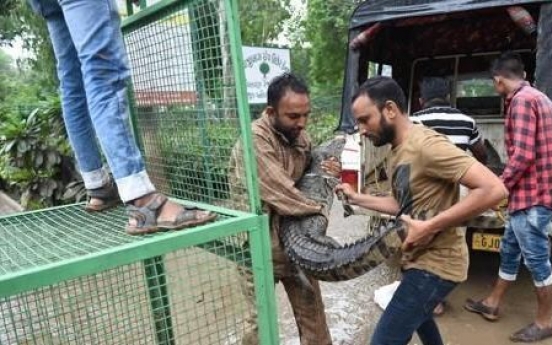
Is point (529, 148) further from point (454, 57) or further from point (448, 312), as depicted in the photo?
point (454, 57)

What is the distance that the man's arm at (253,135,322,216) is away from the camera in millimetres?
1824

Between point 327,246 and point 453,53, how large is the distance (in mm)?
4434

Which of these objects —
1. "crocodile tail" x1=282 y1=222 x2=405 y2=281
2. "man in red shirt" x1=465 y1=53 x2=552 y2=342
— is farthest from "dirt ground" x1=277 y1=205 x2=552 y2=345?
"crocodile tail" x1=282 y1=222 x2=405 y2=281

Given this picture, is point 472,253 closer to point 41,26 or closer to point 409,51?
point 409,51

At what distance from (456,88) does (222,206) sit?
4.40 m

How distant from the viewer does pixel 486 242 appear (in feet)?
Answer: 10.9

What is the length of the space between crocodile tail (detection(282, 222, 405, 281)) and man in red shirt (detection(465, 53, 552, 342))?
4.45 feet

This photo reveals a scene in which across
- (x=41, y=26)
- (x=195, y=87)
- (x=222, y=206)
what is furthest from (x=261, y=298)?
(x=41, y=26)

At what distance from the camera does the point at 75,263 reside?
113cm

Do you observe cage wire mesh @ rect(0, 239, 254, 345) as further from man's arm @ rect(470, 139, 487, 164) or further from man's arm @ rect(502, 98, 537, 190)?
man's arm @ rect(470, 139, 487, 164)

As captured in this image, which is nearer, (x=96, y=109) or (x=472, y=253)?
(x=96, y=109)

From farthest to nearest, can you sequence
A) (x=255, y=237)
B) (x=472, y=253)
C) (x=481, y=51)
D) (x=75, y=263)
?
(x=481, y=51) < (x=472, y=253) < (x=255, y=237) < (x=75, y=263)

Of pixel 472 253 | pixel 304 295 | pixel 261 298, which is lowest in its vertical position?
pixel 472 253

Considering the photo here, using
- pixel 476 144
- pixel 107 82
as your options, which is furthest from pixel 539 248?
pixel 107 82
